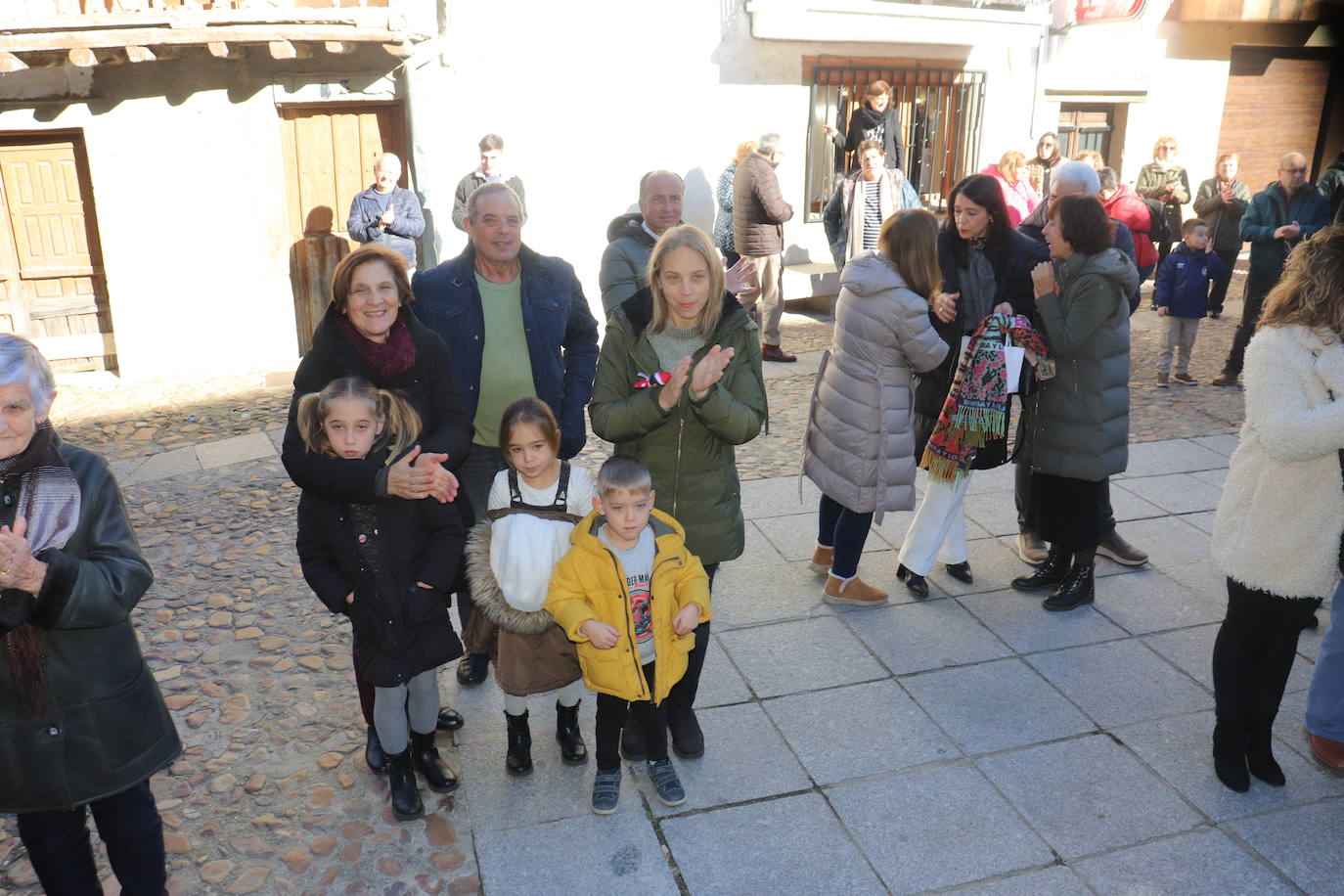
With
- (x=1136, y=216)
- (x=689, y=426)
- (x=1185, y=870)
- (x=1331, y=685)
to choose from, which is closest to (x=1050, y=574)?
(x=1331, y=685)

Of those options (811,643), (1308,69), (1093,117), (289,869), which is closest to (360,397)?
(289,869)

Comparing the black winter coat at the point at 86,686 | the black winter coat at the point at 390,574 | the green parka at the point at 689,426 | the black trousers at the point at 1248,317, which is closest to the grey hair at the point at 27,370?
the black winter coat at the point at 86,686

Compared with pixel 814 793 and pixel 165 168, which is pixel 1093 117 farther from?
pixel 814 793

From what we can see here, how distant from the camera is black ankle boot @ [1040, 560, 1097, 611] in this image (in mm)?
4648

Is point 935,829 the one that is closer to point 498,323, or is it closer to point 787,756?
point 787,756

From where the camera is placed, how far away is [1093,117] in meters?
13.8

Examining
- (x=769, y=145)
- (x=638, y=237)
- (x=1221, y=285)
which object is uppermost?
(x=769, y=145)

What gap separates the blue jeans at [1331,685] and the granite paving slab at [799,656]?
1.53 meters

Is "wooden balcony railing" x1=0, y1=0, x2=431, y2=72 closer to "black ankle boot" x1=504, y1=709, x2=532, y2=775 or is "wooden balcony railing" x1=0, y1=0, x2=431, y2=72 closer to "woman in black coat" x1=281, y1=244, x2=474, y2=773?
"woman in black coat" x1=281, y1=244, x2=474, y2=773

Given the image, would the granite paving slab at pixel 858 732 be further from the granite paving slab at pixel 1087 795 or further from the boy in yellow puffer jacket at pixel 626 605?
the boy in yellow puffer jacket at pixel 626 605

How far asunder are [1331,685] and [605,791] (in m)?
2.52

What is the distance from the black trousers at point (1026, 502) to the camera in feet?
15.5

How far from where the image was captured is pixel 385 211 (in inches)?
355

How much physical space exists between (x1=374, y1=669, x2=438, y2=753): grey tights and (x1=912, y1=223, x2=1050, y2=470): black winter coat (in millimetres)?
2480
